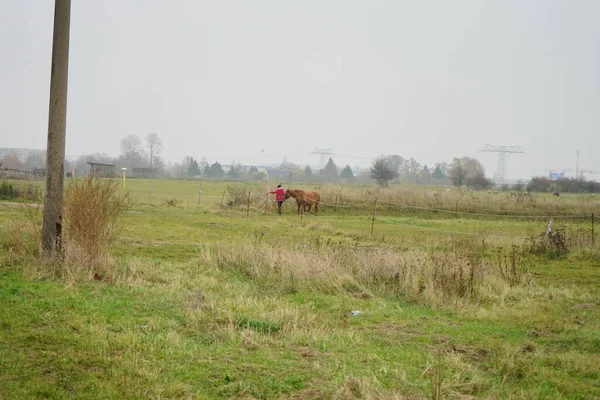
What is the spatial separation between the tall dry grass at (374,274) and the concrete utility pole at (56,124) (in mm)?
3259

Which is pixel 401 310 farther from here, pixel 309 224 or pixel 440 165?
pixel 440 165

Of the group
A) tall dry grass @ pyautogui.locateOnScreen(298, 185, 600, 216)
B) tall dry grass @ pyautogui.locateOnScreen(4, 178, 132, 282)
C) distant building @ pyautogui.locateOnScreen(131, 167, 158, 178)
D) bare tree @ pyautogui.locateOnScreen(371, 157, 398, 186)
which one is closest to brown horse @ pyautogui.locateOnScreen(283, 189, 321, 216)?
tall dry grass @ pyautogui.locateOnScreen(298, 185, 600, 216)

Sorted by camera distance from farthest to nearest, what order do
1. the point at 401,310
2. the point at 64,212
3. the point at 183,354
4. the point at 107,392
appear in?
1. the point at 64,212
2. the point at 401,310
3. the point at 183,354
4. the point at 107,392

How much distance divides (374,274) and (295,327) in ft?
13.4

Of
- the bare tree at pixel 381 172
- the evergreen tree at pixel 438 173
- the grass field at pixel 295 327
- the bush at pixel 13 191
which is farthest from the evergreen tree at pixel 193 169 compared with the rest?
the grass field at pixel 295 327

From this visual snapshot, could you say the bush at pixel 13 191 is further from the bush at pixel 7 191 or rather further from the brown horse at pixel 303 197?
the brown horse at pixel 303 197

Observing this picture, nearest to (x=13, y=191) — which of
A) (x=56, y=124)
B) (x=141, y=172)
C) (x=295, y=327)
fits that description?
(x=56, y=124)

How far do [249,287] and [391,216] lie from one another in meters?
24.9

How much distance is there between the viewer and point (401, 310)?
9406mm

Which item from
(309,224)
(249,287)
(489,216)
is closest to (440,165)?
(489,216)

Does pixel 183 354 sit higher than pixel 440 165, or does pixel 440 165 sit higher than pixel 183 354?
pixel 440 165

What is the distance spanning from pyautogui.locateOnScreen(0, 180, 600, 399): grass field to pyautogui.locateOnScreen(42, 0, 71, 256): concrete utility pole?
732 mm

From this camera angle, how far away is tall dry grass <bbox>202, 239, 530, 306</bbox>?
10.6m

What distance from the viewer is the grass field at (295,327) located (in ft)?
18.5
